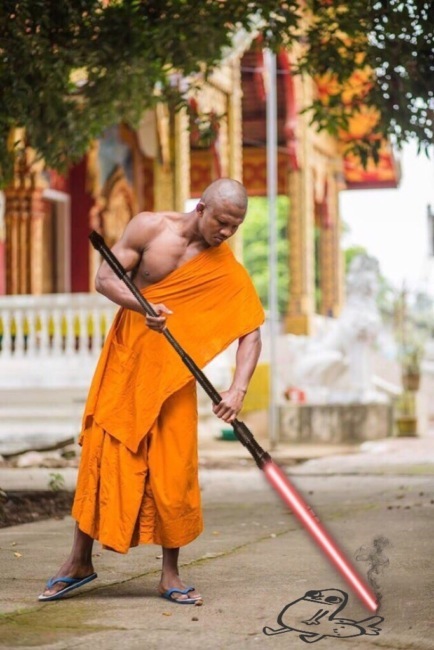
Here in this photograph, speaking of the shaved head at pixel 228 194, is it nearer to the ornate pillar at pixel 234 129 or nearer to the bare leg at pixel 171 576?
the bare leg at pixel 171 576

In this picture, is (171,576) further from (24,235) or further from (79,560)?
(24,235)

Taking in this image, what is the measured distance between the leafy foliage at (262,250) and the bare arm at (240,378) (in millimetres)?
62183

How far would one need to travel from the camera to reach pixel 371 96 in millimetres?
10961

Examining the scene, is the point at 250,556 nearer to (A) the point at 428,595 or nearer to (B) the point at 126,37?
(A) the point at 428,595

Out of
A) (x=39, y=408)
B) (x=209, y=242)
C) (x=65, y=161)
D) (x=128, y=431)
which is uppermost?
(x=65, y=161)

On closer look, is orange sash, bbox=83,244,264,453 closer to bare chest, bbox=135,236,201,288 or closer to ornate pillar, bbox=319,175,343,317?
bare chest, bbox=135,236,201,288

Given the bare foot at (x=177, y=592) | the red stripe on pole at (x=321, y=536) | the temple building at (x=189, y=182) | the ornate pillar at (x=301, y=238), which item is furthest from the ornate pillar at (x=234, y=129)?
the red stripe on pole at (x=321, y=536)

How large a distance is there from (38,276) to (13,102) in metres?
10.4

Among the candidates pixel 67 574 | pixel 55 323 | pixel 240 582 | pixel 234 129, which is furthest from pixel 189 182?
pixel 67 574

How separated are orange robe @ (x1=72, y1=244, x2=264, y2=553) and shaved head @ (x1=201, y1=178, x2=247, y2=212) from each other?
269 mm

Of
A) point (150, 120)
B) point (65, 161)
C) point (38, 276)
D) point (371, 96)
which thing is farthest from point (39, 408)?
point (371, 96)

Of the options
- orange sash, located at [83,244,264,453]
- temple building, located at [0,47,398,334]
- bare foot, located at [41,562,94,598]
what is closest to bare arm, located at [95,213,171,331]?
orange sash, located at [83,244,264,453]

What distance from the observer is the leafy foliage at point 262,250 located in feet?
232
